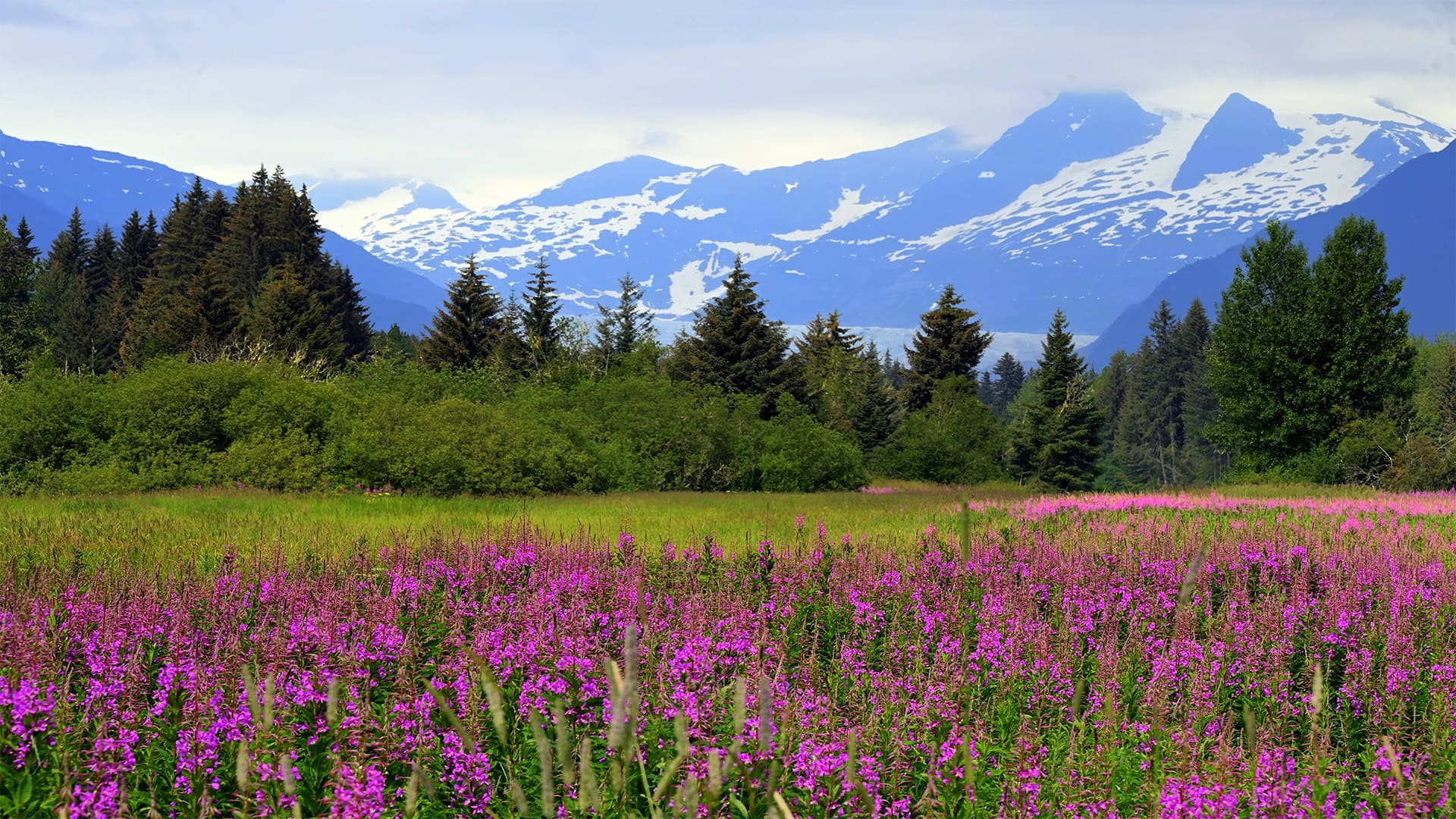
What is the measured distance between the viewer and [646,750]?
4.41 m

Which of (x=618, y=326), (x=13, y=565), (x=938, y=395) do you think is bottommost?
(x=13, y=565)

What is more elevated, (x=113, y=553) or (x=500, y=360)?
(x=500, y=360)

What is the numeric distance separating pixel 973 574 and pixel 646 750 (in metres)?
5.27

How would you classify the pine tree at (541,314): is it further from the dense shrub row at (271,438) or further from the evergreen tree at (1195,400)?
the evergreen tree at (1195,400)

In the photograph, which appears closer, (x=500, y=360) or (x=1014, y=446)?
(x=500, y=360)

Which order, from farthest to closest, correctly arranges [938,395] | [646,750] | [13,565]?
[938,395] → [13,565] → [646,750]

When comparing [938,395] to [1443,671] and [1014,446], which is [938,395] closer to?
[1014,446]

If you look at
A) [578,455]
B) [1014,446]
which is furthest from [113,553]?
[1014,446]

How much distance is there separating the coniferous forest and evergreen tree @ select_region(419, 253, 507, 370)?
0.47 feet

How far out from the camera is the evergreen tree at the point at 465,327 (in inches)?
2215

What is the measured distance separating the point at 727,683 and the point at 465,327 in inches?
2125

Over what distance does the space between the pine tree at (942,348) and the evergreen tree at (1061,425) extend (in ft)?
14.0

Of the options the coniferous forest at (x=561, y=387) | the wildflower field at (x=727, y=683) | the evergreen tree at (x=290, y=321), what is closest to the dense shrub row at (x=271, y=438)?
the coniferous forest at (x=561, y=387)

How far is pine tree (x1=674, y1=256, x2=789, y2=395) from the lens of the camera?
52.6 m
